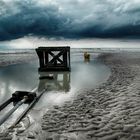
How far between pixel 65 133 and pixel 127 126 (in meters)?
1.71

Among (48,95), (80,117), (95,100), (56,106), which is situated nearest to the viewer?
(80,117)

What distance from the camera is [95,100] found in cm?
980

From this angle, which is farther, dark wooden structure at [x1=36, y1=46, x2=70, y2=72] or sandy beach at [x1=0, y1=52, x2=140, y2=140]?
dark wooden structure at [x1=36, y1=46, x2=70, y2=72]

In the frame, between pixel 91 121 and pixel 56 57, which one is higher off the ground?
pixel 56 57

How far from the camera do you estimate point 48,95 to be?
454 inches

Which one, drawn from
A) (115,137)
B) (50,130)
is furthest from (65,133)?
(115,137)

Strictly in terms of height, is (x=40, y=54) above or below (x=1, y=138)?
above

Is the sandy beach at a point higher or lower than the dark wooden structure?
lower

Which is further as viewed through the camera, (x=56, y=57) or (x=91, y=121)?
(x=56, y=57)

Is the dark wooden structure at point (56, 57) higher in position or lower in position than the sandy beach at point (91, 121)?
higher

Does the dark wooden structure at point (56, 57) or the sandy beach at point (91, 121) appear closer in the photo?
the sandy beach at point (91, 121)

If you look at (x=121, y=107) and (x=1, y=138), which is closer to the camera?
(x=1, y=138)

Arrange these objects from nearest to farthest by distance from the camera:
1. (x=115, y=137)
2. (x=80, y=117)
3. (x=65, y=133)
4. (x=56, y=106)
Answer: (x=115, y=137) < (x=65, y=133) < (x=80, y=117) < (x=56, y=106)

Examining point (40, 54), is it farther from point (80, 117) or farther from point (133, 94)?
point (80, 117)
